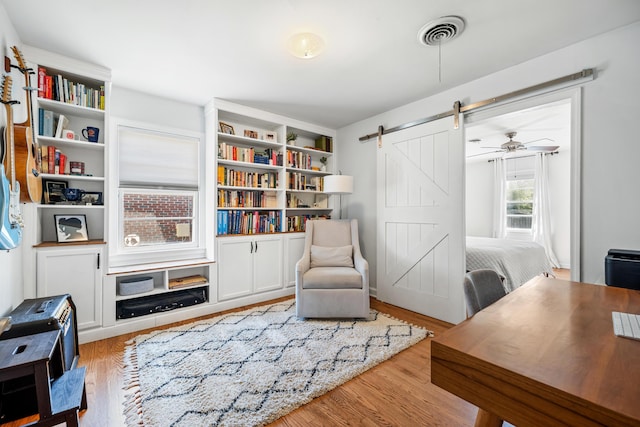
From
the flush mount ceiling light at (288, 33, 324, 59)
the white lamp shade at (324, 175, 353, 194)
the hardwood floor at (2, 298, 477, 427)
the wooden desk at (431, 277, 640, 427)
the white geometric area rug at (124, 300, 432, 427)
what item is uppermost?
the flush mount ceiling light at (288, 33, 324, 59)

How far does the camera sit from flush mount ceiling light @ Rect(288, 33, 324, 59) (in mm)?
1969

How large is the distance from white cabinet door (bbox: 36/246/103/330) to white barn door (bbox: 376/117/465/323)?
3.00 metres

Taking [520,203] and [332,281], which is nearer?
[332,281]

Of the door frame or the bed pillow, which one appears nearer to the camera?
the door frame

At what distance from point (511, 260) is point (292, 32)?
3.57 m

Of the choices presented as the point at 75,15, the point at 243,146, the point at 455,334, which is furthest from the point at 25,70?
the point at 455,334

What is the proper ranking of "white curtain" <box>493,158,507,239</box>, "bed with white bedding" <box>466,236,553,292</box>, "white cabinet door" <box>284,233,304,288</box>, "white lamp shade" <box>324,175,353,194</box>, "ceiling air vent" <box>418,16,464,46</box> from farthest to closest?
"white curtain" <box>493,158,507,239</box>
"white cabinet door" <box>284,233,304,288</box>
"white lamp shade" <box>324,175,353,194</box>
"bed with white bedding" <box>466,236,553,292</box>
"ceiling air vent" <box>418,16,464,46</box>

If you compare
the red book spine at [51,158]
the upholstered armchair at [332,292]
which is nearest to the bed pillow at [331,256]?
the upholstered armchair at [332,292]

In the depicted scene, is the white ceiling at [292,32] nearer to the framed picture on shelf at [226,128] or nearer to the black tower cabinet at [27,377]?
the framed picture on shelf at [226,128]

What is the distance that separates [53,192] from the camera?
7.65 feet

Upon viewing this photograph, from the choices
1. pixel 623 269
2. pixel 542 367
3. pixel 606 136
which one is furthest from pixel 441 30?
pixel 542 367

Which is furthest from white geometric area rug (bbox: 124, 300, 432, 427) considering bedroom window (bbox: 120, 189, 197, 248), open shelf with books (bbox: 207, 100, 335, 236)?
open shelf with books (bbox: 207, 100, 335, 236)

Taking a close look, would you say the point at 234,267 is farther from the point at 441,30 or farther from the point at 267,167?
the point at 441,30

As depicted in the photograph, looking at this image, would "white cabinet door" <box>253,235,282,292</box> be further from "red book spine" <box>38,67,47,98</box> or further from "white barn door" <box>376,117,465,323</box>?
"red book spine" <box>38,67,47,98</box>
